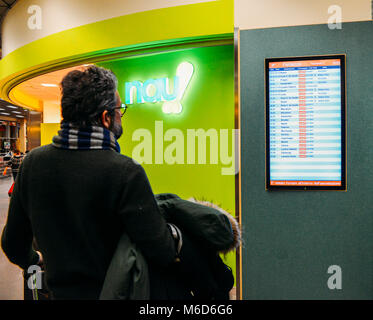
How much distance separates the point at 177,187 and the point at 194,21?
73.2 inches

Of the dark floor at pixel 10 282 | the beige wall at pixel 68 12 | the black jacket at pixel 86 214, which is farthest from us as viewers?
the beige wall at pixel 68 12

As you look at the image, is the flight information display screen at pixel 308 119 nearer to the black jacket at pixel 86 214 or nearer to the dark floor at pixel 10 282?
the black jacket at pixel 86 214

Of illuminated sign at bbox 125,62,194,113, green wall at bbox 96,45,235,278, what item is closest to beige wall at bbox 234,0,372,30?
green wall at bbox 96,45,235,278

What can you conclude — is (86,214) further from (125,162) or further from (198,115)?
(198,115)

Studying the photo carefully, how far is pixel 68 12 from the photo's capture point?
340 cm

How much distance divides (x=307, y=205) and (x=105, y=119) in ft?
5.66

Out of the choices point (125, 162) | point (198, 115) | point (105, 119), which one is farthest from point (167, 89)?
point (125, 162)

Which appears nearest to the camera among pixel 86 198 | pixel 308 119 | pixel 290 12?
pixel 86 198

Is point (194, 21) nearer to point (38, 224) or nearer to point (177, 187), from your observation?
point (177, 187)

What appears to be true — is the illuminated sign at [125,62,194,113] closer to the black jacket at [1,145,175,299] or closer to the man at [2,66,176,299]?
the man at [2,66,176,299]

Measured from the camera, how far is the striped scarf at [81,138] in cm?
95

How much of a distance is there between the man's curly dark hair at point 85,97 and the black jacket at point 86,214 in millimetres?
125

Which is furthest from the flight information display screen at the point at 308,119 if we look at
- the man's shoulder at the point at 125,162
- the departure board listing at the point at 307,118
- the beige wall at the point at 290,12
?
the man's shoulder at the point at 125,162
